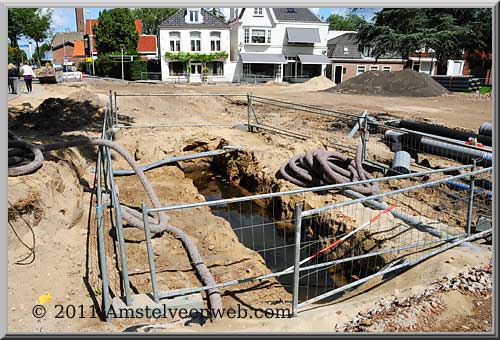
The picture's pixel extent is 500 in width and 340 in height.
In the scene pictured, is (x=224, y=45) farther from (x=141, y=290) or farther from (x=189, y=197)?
(x=141, y=290)

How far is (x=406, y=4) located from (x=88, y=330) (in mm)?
5758

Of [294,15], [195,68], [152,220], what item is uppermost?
[294,15]

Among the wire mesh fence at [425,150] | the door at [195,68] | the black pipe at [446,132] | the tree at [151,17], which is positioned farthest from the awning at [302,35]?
the tree at [151,17]

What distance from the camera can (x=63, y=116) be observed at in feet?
51.6

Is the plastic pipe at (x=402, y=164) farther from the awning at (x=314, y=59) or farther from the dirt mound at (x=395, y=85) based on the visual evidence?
the awning at (x=314, y=59)

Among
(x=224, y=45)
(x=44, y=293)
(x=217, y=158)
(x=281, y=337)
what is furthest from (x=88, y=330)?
(x=224, y=45)

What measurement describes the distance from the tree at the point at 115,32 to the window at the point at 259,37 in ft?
51.9

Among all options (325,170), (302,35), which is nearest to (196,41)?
(302,35)

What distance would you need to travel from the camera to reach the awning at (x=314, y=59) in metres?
49.2

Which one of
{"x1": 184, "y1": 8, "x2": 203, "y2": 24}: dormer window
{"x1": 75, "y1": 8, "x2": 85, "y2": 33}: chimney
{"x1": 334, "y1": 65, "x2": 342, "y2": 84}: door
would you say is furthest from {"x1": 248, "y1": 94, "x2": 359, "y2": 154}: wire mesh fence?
{"x1": 75, "y1": 8, "x2": 85, "y2": 33}: chimney

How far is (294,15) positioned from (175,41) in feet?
48.9

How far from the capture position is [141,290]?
6.18 meters

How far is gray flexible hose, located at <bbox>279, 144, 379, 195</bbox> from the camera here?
389 inches

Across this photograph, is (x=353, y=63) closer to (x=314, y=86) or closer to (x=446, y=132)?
(x=314, y=86)
